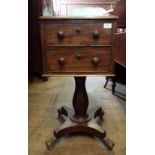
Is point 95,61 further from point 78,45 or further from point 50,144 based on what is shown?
point 50,144

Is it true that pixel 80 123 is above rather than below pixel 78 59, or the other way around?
below

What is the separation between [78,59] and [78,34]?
13 centimetres

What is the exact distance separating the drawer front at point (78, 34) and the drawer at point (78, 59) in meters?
0.04

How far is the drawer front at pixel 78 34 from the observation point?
1032 millimetres

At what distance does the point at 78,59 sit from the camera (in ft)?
3.51

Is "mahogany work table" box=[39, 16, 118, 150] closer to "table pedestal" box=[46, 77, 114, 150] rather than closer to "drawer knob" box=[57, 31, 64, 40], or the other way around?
"drawer knob" box=[57, 31, 64, 40]

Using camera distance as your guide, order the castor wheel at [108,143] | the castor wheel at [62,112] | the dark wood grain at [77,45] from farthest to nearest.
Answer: the castor wheel at [62,112]
the castor wheel at [108,143]
the dark wood grain at [77,45]

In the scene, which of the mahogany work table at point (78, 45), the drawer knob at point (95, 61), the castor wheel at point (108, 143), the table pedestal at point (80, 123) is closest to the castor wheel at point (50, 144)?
the table pedestal at point (80, 123)

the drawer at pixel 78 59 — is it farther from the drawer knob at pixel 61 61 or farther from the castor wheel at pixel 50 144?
the castor wheel at pixel 50 144

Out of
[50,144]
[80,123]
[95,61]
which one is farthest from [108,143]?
[95,61]
